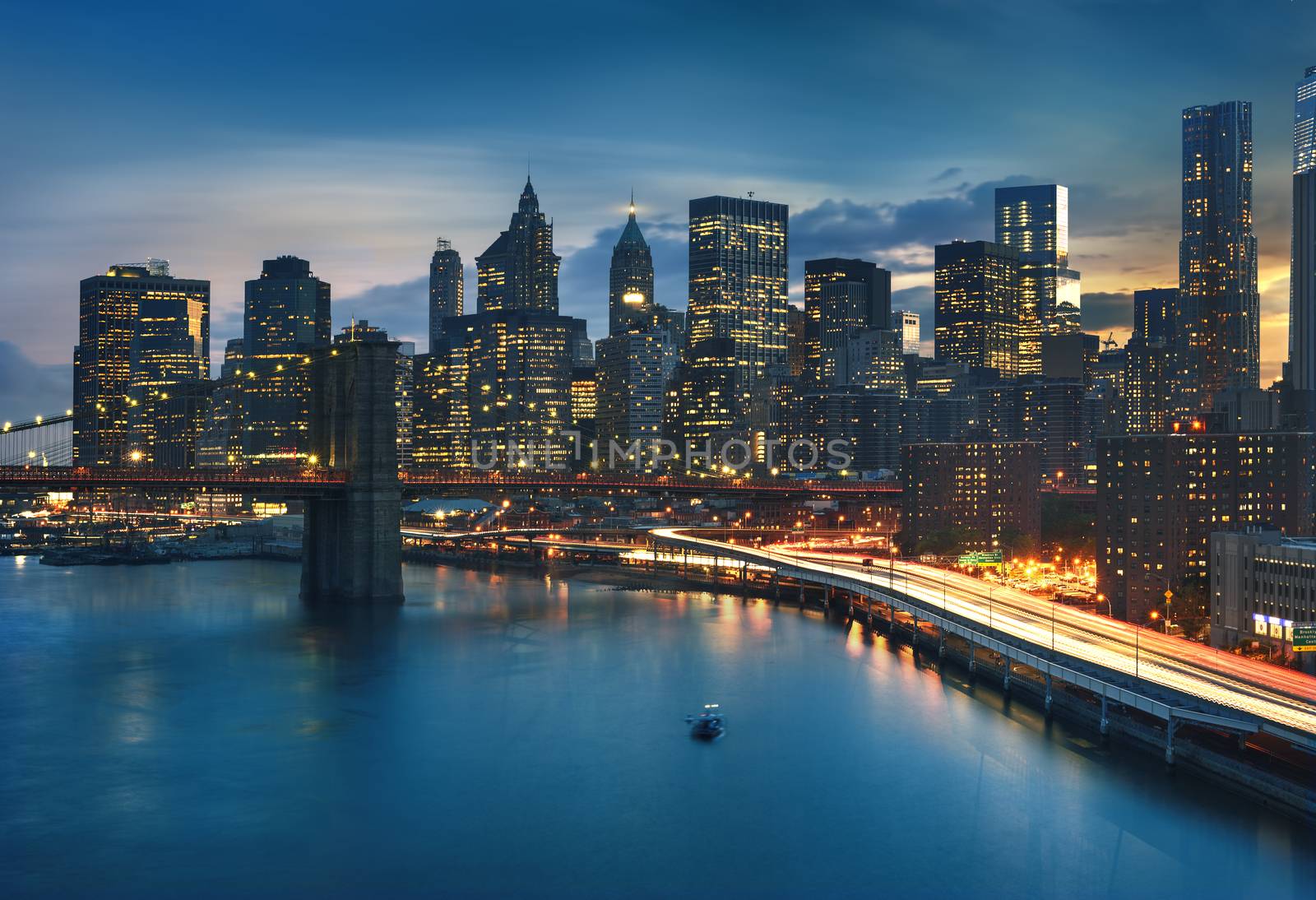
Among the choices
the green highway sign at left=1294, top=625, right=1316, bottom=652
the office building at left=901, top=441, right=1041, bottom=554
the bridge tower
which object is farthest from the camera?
the office building at left=901, top=441, right=1041, bottom=554

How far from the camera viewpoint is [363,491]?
73.2 metres

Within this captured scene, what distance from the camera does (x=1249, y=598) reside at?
58938 millimetres

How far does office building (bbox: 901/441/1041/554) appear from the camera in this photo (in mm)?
115125

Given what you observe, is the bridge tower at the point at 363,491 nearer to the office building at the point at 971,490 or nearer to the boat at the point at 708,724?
the boat at the point at 708,724

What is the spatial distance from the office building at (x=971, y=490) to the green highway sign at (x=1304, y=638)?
62.2 meters

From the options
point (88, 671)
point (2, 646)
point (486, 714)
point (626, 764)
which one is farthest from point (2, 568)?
point (626, 764)

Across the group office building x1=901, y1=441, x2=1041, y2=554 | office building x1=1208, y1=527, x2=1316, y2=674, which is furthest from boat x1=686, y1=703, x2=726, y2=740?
office building x1=901, y1=441, x2=1041, y2=554

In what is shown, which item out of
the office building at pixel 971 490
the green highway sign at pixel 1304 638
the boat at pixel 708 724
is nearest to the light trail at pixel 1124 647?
the green highway sign at pixel 1304 638

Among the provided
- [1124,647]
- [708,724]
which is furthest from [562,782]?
[1124,647]

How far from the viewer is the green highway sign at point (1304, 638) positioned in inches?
1925

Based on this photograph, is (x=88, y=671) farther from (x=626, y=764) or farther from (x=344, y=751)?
(x=626, y=764)

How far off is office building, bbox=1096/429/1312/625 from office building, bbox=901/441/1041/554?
36.6 metres

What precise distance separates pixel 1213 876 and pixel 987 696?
65.1 ft

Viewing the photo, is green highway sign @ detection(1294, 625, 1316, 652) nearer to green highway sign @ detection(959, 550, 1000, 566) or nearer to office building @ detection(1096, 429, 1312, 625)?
office building @ detection(1096, 429, 1312, 625)
